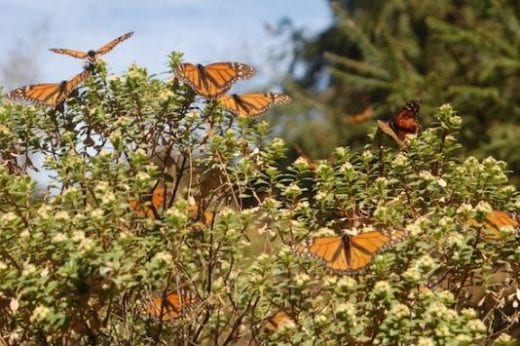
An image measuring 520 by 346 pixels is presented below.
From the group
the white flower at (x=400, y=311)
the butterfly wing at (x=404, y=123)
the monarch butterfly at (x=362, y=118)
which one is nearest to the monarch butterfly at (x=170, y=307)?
the white flower at (x=400, y=311)

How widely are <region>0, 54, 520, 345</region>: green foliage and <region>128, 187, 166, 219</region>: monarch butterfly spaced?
0.06 ft

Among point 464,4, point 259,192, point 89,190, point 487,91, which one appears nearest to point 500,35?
point 487,91

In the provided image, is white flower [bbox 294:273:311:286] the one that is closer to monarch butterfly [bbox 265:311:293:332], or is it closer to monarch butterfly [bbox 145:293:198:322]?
monarch butterfly [bbox 265:311:293:332]

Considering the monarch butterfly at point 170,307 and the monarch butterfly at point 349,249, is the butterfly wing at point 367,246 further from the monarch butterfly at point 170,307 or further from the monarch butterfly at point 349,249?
the monarch butterfly at point 170,307

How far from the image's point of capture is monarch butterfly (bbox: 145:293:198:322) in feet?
11.0

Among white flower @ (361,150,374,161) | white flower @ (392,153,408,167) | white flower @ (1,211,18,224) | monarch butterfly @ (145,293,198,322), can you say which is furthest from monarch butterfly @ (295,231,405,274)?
white flower @ (1,211,18,224)

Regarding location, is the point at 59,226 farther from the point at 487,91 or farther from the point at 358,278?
the point at 487,91

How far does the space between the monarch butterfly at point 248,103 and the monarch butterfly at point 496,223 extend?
1.06 m

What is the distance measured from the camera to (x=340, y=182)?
3217 millimetres

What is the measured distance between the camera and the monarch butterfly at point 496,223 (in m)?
3.12

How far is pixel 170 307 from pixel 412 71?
6832 millimetres

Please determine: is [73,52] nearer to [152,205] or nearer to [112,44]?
[112,44]

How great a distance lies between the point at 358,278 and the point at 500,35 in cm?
653

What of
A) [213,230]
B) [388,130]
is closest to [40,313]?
[213,230]
